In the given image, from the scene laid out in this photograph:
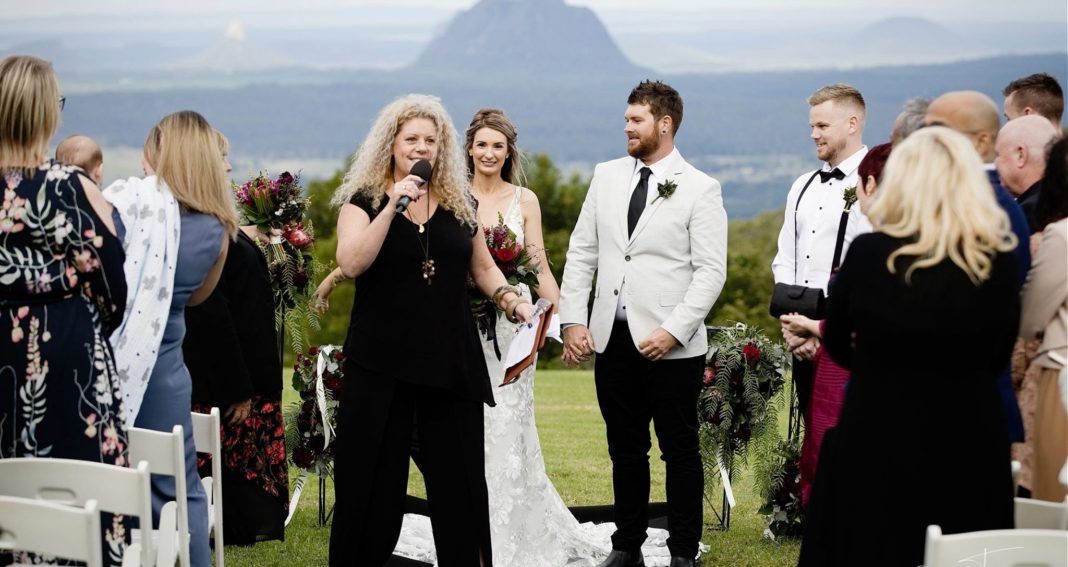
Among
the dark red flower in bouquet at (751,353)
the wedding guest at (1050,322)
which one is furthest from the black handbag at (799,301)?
the wedding guest at (1050,322)

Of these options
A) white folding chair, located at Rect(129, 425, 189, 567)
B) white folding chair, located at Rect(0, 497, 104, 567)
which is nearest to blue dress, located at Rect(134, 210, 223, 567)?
white folding chair, located at Rect(129, 425, 189, 567)

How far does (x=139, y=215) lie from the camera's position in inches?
172

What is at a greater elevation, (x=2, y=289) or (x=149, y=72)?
(x=149, y=72)

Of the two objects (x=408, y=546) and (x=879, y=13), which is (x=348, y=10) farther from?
(x=408, y=546)

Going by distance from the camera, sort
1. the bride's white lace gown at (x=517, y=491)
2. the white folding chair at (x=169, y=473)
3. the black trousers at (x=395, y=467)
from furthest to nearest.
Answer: the bride's white lace gown at (x=517, y=491)
the black trousers at (x=395, y=467)
the white folding chair at (x=169, y=473)

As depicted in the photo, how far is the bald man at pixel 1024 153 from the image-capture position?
4500mm

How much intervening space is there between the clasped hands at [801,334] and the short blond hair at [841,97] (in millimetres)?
1209

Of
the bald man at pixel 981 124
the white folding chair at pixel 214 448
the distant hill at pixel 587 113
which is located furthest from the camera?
the distant hill at pixel 587 113

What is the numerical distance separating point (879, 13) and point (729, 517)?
143465 millimetres

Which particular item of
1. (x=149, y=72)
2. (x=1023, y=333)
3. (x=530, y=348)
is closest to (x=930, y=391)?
(x=1023, y=333)

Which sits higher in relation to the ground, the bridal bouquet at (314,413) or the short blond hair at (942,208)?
the short blond hair at (942,208)

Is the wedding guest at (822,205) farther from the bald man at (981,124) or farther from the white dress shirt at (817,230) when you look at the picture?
the bald man at (981,124)

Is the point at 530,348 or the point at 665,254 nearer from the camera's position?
the point at 530,348

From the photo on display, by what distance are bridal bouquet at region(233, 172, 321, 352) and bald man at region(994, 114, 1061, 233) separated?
11.3 feet
